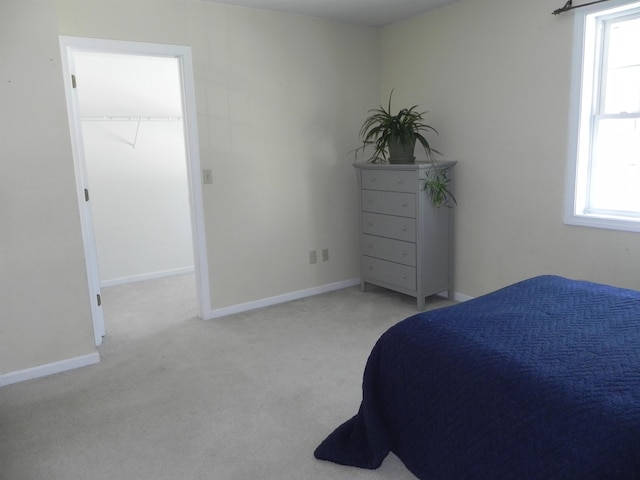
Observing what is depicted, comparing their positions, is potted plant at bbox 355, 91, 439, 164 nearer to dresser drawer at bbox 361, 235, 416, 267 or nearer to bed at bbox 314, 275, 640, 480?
dresser drawer at bbox 361, 235, 416, 267

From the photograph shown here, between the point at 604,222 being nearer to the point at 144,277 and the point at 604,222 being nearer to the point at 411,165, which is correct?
the point at 411,165

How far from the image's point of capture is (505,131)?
11.3 feet

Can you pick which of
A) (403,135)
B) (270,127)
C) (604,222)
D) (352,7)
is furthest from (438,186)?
(352,7)

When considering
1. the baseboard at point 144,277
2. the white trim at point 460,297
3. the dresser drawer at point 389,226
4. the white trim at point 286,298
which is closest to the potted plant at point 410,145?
the dresser drawer at point 389,226

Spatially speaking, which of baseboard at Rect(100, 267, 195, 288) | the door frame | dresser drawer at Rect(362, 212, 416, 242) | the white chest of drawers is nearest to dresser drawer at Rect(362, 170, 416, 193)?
the white chest of drawers

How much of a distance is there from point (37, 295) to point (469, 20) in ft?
11.4

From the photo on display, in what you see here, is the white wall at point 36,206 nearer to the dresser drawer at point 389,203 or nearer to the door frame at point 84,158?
the door frame at point 84,158

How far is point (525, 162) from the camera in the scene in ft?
11.0

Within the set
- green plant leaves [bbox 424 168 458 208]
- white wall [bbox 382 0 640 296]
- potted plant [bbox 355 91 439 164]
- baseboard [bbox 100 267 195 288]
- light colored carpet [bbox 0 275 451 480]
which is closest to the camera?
light colored carpet [bbox 0 275 451 480]

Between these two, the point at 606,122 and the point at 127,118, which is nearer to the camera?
the point at 606,122

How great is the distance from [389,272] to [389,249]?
0.20 meters

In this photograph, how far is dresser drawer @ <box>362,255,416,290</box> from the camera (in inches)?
150

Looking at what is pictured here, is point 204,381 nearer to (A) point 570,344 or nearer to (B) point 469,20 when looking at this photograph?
(A) point 570,344

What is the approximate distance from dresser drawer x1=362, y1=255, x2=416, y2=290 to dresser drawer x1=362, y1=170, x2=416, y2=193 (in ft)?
2.03
